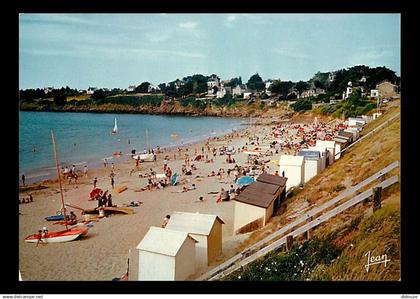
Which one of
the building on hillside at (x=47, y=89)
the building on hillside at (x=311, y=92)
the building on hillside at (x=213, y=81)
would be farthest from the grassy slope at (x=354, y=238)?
the building on hillside at (x=47, y=89)

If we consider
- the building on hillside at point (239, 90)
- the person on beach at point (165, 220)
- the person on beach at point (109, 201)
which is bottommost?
the person on beach at point (165, 220)

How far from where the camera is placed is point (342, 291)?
4.13 m

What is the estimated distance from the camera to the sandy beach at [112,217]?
4.10m

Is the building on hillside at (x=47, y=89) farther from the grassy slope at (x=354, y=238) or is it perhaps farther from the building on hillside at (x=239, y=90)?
the grassy slope at (x=354, y=238)

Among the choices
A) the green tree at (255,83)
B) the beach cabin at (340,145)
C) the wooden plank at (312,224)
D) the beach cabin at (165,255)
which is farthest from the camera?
the beach cabin at (340,145)

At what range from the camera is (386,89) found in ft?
14.4

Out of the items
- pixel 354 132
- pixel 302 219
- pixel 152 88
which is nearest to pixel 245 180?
pixel 302 219

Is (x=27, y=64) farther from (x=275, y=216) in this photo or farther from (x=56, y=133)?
(x=275, y=216)

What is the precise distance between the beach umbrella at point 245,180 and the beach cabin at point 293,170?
334 millimetres
